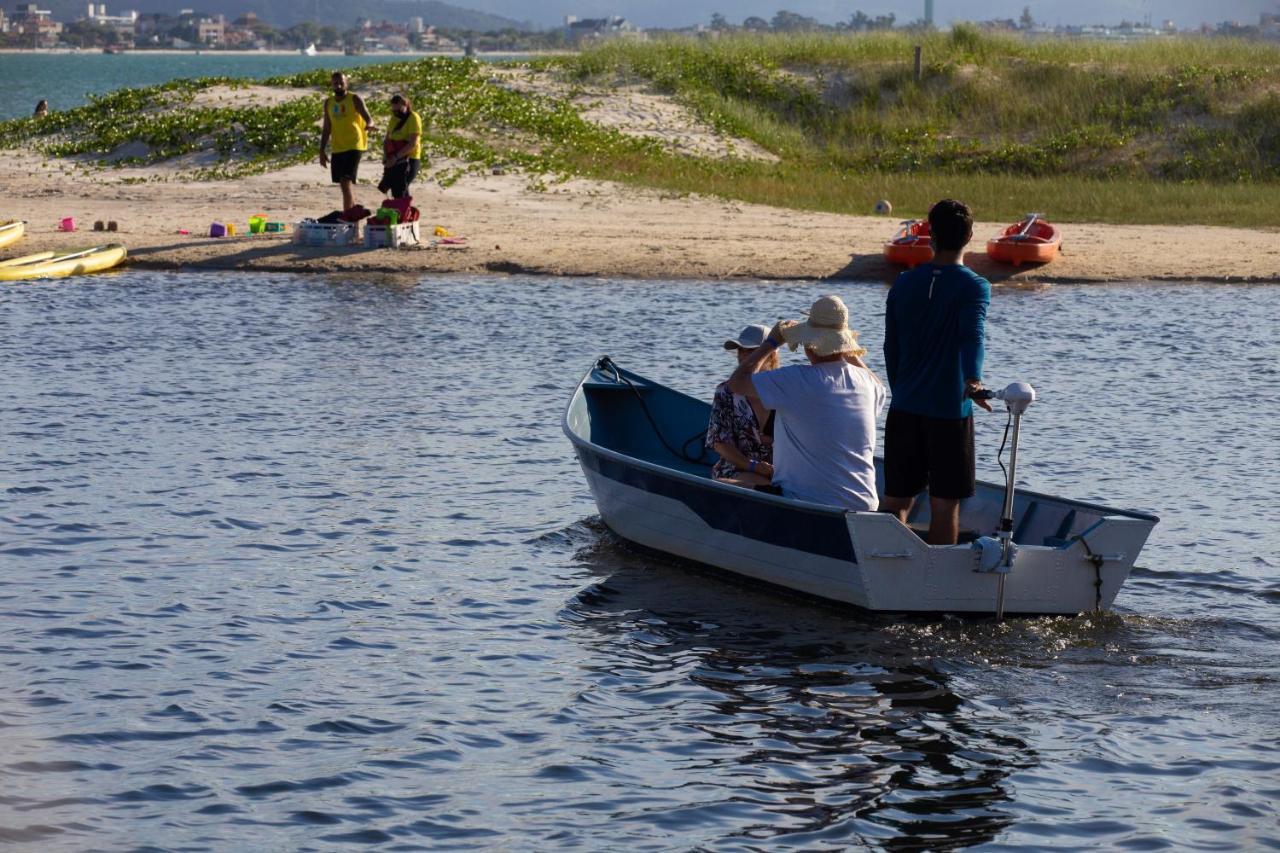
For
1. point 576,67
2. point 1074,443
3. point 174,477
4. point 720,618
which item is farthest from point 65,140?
point 720,618

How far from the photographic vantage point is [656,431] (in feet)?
42.0

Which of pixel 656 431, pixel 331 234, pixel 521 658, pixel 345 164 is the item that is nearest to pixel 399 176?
pixel 345 164

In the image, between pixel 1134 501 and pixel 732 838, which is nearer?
pixel 732 838

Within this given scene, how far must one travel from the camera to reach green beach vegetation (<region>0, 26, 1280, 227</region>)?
2984 centimetres

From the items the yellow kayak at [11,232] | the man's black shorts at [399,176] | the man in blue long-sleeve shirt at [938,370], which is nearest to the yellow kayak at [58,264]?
the yellow kayak at [11,232]

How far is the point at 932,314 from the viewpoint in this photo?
9.18 metres

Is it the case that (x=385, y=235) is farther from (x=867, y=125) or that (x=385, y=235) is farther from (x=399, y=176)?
(x=867, y=125)

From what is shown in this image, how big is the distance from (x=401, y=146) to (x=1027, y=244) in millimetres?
8356

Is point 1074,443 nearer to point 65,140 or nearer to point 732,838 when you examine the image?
point 732,838

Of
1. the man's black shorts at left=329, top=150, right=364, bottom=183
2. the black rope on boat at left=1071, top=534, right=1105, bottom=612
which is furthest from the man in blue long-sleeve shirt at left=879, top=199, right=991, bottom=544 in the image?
the man's black shorts at left=329, top=150, right=364, bottom=183

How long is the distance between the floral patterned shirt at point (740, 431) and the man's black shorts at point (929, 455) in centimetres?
136

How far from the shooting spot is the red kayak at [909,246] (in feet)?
74.7

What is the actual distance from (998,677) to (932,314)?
6.26ft

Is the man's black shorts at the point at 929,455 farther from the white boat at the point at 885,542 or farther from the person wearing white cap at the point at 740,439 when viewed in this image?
A: the person wearing white cap at the point at 740,439
